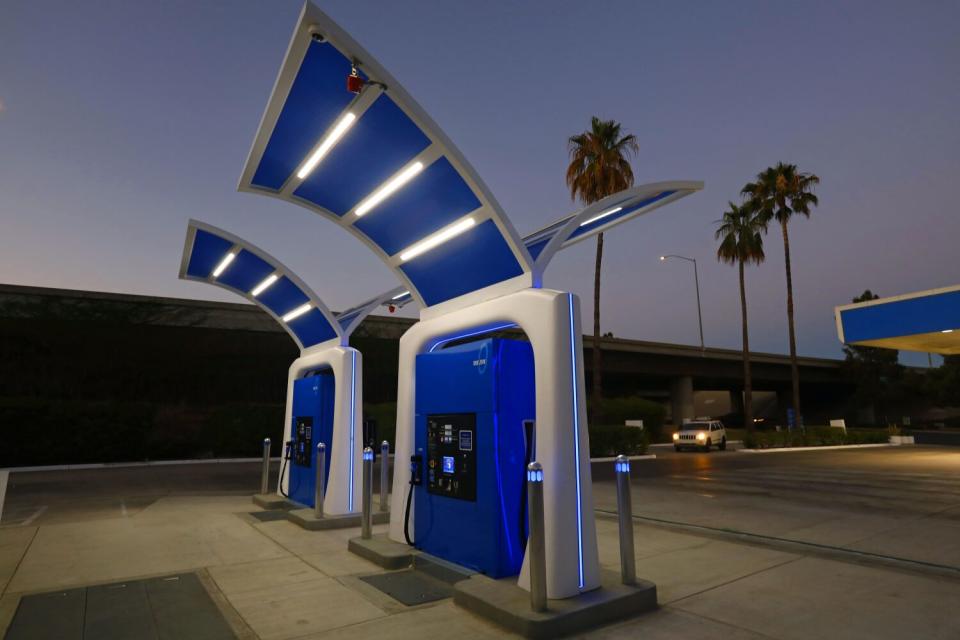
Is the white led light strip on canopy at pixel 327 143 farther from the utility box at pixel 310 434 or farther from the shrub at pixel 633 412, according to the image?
the shrub at pixel 633 412

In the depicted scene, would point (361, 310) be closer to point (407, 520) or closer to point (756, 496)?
point (407, 520)

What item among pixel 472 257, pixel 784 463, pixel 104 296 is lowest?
pixel 784 463

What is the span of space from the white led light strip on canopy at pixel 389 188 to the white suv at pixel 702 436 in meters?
25.8

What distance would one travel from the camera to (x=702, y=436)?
28.4 meters

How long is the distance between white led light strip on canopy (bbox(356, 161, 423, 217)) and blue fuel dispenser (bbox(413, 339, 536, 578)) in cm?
189

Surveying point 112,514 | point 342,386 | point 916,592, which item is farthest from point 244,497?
point 916,592

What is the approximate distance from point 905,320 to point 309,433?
742 inches

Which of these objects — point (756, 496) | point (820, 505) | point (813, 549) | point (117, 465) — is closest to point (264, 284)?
point (813, 549)

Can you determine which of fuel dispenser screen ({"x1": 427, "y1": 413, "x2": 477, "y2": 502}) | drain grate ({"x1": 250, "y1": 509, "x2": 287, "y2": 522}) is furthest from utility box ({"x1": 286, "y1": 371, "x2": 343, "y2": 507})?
fuel dispenser screen ({"x1": 427, "y1": 413, "x2": 477, "y2": 502})

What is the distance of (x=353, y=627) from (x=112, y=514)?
7622mm

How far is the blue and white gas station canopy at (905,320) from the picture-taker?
56.1ft

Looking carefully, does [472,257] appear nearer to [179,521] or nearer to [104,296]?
[179,521]

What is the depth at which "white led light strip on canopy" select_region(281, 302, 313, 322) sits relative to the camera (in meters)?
10.5

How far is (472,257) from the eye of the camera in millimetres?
6172
